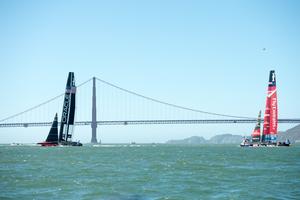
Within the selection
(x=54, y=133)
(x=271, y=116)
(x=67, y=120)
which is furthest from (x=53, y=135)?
(x=271, y=116)

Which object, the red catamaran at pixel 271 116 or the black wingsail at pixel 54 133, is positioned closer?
the red catamaran at pixel 271 116

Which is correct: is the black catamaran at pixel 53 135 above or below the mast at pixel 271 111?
below

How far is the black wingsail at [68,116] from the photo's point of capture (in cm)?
9462

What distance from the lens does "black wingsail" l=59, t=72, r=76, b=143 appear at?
310 feet

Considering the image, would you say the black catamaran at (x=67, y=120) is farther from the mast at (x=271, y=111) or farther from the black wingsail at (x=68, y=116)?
the mast at (x=271, y=111)

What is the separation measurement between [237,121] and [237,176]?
94.0 m

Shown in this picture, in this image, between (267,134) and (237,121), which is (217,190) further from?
(237,121)

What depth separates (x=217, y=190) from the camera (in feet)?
78.5

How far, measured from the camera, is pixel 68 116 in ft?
310

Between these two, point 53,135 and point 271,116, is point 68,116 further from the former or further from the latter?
point 271,116

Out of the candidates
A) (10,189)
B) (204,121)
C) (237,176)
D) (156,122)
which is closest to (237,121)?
(204,121)

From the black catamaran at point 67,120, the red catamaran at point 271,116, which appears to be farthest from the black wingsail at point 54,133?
the red catamaran at point 271,116

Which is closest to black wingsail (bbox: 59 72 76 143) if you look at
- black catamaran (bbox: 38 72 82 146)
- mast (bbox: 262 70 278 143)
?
black catamaran (bbox: 38 72 82 146)

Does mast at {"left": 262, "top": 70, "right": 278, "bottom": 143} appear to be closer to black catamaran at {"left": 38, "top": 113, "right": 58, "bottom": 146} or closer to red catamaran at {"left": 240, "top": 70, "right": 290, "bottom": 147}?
red catamaran at {"left": 240, "top": 70, "right": 290, "bottom": 147}
